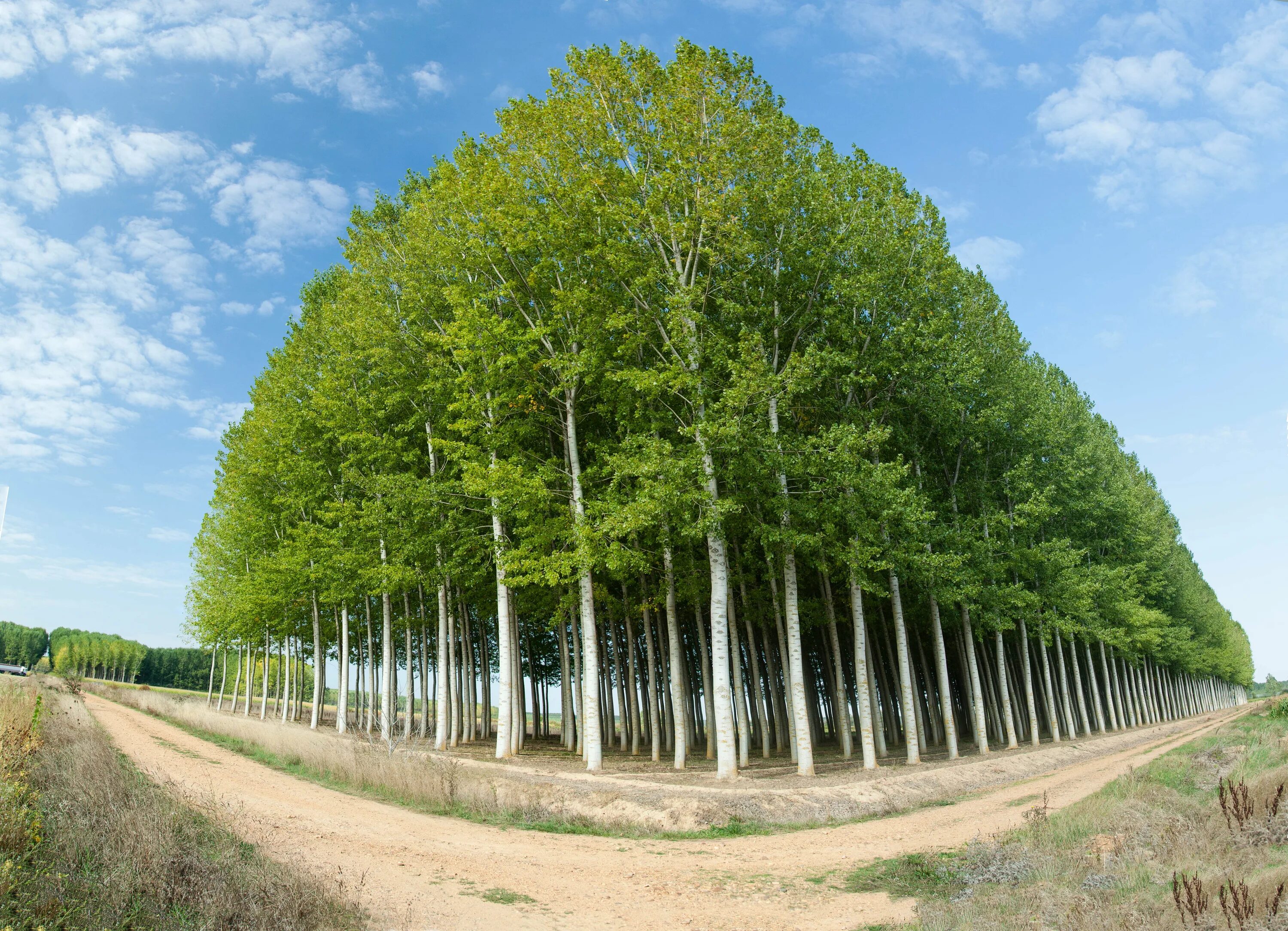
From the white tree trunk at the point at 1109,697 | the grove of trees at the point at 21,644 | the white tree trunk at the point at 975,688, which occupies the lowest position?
the white tree trunk at the point at 1109,697

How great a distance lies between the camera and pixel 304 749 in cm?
2069

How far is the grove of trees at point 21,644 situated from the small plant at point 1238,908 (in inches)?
5594

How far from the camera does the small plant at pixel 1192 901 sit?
19.9 ft

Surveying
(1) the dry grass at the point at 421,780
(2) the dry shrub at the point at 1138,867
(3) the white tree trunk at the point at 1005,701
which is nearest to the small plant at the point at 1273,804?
(2) the dry shrub at the point at 1138,867

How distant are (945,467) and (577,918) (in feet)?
79.6

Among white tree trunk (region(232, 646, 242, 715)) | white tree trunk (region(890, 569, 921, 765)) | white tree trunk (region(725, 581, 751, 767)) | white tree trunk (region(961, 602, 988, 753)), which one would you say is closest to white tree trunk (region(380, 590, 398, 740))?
white tree trunk (region(725, 581, 751, 767))

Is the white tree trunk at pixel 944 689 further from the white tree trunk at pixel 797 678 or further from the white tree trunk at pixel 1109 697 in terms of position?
the white tree trunk at pixel 1109 697

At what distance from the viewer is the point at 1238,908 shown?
5.79 meters

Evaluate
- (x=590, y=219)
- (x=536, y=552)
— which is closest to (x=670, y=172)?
(x=590, y=219)

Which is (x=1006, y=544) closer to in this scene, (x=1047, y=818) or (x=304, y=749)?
(x=1047, y=818)

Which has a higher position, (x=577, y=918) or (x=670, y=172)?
(x=670, y=172)

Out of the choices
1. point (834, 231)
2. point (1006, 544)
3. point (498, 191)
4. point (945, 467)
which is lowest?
point (1006, 544)

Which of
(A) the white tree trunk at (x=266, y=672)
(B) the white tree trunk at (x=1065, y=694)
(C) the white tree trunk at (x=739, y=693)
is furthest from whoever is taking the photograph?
(A) the white tree trunk at (x=266, y=672)

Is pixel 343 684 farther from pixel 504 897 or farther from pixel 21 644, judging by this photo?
pixel 21 644
